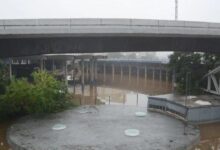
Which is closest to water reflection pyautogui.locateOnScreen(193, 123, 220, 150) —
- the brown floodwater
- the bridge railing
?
the brown floodwater

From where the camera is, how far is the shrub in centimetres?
3275

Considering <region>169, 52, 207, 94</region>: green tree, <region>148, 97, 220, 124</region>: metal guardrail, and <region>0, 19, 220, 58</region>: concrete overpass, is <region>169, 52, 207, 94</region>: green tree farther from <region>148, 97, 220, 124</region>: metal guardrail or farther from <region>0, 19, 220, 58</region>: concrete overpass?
<region>148, 97, 220, 124</region>: metal guardrail

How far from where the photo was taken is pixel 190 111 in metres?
32.2

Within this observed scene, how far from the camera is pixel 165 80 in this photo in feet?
256

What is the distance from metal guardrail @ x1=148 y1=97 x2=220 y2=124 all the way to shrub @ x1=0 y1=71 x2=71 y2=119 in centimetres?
1282

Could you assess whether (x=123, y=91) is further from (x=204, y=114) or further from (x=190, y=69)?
(x=204, y=114)

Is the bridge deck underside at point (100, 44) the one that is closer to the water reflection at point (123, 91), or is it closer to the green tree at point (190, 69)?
the green tree at point (190, 69)

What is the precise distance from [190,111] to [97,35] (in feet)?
43.0

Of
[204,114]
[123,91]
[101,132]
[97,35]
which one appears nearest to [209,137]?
[204,114]

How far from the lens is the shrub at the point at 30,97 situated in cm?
3275

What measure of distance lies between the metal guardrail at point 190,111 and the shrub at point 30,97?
42.1 ft

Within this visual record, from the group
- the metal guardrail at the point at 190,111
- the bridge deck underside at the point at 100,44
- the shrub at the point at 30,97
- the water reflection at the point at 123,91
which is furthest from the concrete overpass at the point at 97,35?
the water reflection at the point at 123,91

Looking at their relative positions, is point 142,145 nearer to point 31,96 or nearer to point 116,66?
point 31,96

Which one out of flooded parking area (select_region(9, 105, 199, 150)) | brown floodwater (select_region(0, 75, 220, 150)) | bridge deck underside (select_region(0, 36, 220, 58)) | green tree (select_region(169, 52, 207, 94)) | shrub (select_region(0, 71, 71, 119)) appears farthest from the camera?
green tree (select_region(169, 52, 207, 94))
